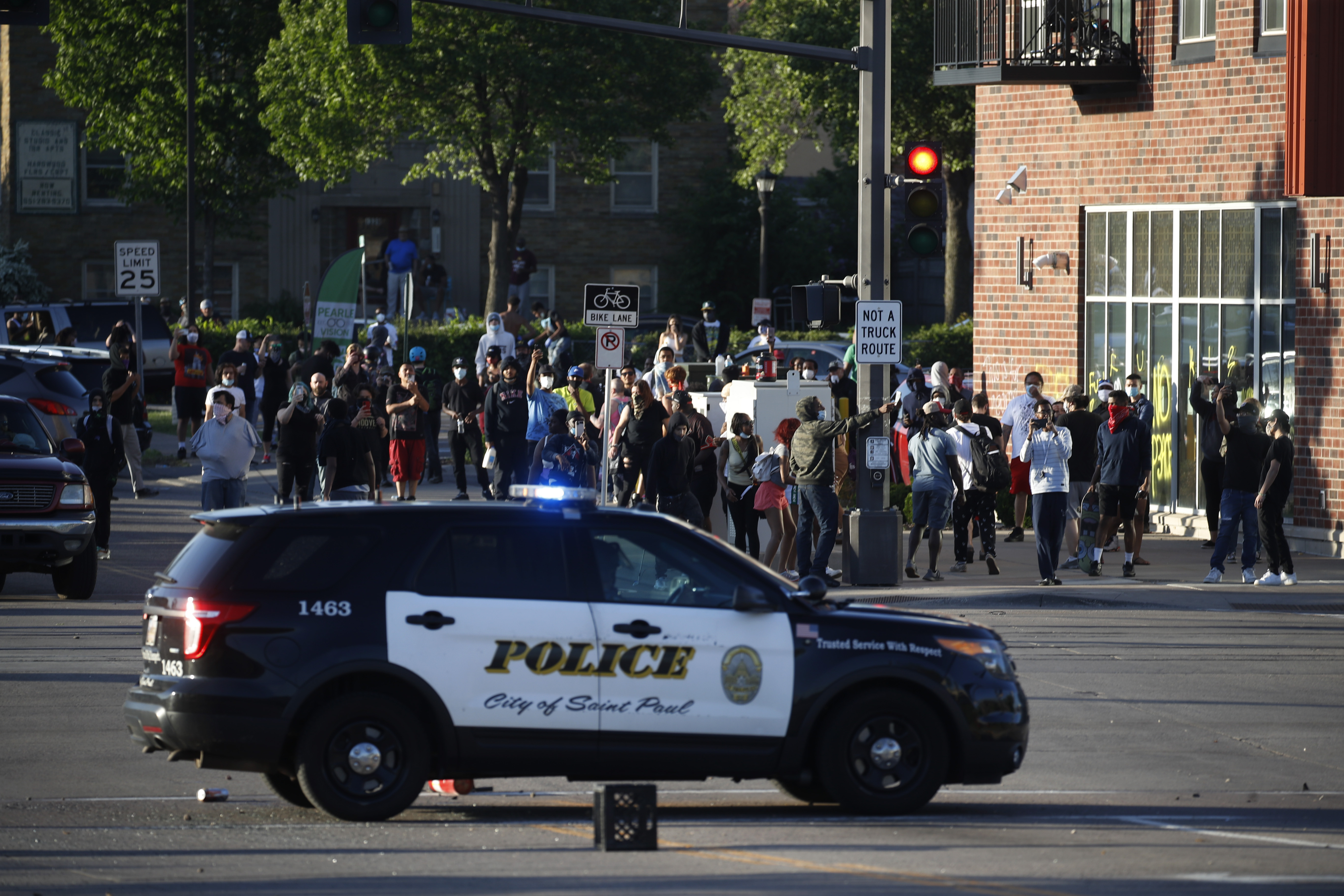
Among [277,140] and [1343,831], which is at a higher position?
[277,140]

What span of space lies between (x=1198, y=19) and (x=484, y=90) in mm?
21469

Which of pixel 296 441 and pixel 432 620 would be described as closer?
pixel 432 620

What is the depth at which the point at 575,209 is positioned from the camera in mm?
51250

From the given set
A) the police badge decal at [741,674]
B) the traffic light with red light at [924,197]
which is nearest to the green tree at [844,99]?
the traffic light with red light at [924,197]

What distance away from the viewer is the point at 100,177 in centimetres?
4956

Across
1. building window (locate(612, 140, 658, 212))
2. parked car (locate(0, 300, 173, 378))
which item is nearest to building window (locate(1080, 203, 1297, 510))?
parked car (locate(0, 300, 173, 378))

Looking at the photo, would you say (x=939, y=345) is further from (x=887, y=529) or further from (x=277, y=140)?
(x=887, y=529)

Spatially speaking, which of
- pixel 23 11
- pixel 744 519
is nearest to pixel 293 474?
pixel 744 519

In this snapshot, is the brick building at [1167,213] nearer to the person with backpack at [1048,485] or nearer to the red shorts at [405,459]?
the person with backpack at [1048,485]

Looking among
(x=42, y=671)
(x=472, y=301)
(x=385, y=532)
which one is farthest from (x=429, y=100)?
(x=385, y=532)

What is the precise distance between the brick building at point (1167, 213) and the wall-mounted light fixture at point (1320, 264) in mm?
23

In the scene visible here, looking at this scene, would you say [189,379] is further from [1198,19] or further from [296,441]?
[1198,19]

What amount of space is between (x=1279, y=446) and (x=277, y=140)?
95.2ft

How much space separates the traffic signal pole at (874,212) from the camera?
57.7 feet
